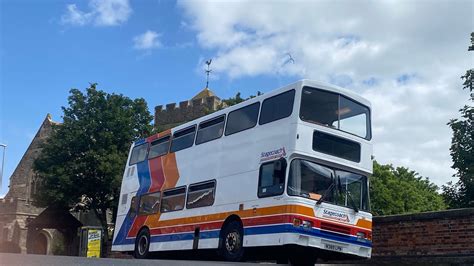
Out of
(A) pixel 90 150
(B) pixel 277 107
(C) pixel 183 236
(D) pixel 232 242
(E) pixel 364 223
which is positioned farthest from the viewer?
(A) pixel 90 150

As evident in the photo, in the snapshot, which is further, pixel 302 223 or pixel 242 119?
pixel 242 119

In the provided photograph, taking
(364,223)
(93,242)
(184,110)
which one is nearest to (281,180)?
(364,223)

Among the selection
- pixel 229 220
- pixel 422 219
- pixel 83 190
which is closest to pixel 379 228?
pixel 422 219

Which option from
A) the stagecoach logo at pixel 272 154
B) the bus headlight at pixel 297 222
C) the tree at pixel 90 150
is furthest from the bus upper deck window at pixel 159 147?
the tree at pixel 90 150

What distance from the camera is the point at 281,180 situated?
12359 millimetres

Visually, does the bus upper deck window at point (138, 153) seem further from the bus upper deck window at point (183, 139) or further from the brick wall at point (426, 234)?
the brick wall at point (426, 234)

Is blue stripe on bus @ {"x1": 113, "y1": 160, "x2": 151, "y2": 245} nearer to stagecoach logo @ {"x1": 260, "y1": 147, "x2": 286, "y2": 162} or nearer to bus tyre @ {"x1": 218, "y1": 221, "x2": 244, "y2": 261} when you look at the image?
bus tyre @ {"x1": 218, "y1": 221, "x2": 244, "y2": 261}

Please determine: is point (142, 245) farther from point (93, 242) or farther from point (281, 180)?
point (281, 180)

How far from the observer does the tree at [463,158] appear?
19219 mm

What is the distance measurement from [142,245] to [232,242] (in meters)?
4.98

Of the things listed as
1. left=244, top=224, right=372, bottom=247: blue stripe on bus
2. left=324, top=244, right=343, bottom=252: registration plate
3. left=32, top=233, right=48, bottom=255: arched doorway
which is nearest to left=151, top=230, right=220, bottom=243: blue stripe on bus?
left=244, top=224, right=372, bottom=247: blue stripe on bus

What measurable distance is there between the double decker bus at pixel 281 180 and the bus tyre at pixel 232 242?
0.08 ft

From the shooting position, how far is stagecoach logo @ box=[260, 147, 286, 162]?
12570 mm

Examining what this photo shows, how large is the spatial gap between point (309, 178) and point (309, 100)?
184cm
